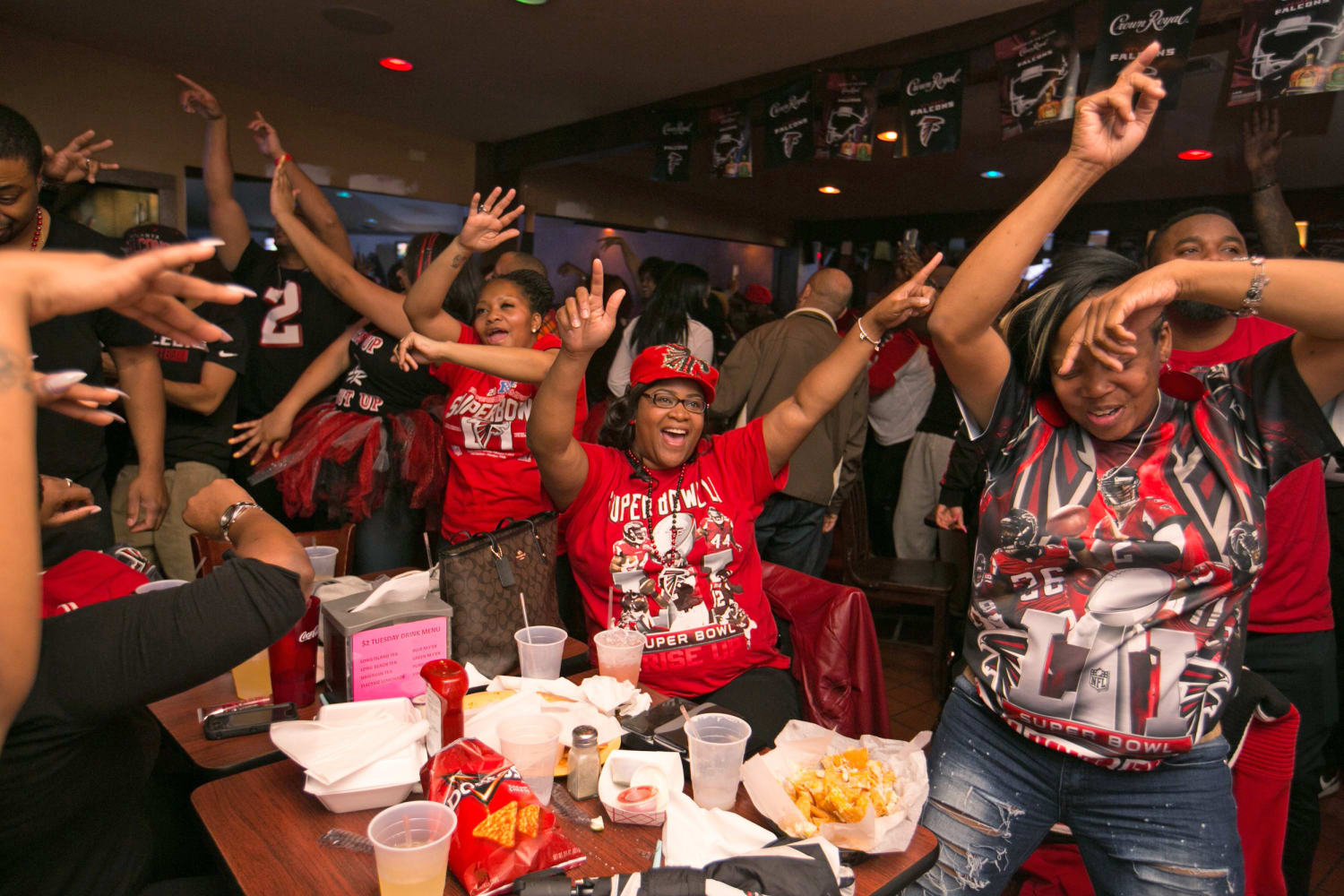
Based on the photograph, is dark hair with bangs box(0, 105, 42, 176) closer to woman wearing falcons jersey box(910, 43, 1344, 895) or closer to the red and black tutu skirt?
the red and black tutu skirt

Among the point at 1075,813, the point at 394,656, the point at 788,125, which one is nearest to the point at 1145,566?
the point at 1075,813

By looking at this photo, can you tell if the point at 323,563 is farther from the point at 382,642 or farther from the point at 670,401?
the point at 670,401

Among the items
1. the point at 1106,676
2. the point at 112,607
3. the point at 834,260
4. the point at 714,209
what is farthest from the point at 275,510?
the point at 834,260

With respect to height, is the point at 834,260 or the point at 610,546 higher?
the point at 834,260

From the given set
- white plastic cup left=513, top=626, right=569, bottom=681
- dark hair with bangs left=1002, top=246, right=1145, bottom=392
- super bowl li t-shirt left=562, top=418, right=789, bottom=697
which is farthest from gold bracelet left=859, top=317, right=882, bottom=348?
white plastic cup left=513, top=626, right=569, bottom=681

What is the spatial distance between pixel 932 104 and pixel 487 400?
2782 mm

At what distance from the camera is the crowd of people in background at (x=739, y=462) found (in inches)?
45.4

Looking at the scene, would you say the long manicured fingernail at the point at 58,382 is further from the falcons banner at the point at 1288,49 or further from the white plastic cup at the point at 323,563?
the falcons banner at the point at 1288,49

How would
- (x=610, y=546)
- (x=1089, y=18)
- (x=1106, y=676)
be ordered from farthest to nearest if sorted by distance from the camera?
(x=1089, y=18) < (x=610, y=546) < (x=1106, y=676)

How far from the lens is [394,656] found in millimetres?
1664

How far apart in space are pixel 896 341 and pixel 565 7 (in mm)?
2545

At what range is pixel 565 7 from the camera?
12.6ft

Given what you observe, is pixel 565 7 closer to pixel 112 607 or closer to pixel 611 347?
pixel 611 347

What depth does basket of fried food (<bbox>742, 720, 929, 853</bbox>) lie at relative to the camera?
1274 mm
